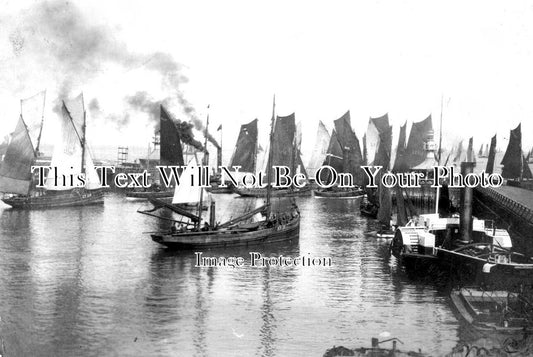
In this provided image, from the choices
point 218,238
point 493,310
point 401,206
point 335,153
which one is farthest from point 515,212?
point 335,153

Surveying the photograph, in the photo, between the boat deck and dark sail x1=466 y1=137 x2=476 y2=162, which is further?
dark sail x1=466 y1=137 x2=476 y2=162

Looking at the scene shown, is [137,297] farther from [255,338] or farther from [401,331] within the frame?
[401,331]

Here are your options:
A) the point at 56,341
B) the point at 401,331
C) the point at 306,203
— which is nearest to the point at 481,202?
the point at 306,203

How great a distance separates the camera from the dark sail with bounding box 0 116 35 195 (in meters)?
60.1

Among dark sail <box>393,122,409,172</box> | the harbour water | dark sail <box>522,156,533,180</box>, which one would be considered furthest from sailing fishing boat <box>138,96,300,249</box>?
dark sail <box>393,122,409,172</box>

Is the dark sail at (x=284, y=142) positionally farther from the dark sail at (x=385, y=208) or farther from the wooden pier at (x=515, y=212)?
the dark sail at (x=385, y=208)

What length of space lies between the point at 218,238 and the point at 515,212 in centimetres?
1738

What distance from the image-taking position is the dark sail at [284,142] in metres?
76.1

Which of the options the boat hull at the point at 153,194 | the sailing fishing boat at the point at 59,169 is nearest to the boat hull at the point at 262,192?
the boat hull at the point at 153,194

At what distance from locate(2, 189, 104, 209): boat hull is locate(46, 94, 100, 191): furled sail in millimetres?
1198

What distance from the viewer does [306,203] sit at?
240 feet

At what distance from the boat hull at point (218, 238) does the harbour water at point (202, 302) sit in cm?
61

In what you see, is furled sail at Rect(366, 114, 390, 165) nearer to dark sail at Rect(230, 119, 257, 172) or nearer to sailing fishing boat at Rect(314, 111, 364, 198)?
sailing fishing boat at Rect(314, 111, 364, 198)

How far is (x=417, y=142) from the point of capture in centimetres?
6944
